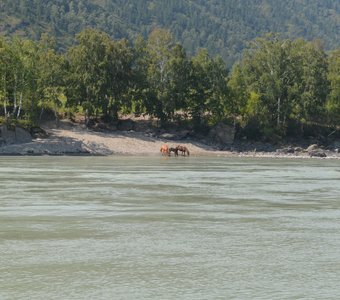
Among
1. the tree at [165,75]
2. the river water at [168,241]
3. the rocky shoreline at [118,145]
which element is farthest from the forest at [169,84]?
the river water at [168,241]

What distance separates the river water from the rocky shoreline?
39.0 m

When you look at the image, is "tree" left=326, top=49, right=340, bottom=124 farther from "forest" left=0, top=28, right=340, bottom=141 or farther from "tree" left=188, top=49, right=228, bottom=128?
"tree" left=188, top=49, right=228, bottom=128

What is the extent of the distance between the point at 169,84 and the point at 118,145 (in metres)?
14.6

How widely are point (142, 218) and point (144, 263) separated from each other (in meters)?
7.95

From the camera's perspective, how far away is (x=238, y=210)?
2941 cm

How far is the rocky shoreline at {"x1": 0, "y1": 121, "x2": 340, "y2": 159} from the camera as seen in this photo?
79.0 meters

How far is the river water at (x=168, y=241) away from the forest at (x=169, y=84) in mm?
50581

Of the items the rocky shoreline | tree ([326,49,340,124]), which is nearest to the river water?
the rocky shoreline

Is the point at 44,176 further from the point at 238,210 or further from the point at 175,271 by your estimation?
the point at 175,271

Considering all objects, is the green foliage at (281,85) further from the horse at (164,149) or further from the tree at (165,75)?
the horse at (164,149)

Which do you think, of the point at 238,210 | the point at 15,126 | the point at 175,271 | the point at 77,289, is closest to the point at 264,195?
the point at 238,210

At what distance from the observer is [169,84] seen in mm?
96125

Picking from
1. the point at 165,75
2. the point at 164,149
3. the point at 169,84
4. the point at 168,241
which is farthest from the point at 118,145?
the point at 168,241

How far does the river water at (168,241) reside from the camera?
1647 centimetres
